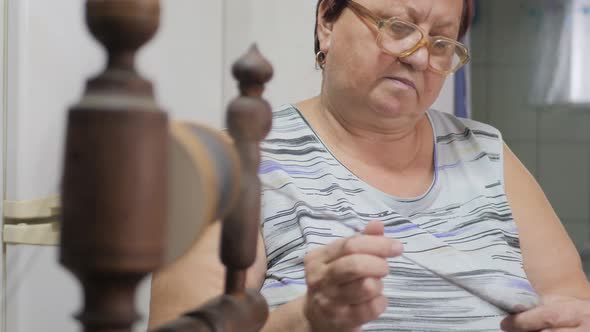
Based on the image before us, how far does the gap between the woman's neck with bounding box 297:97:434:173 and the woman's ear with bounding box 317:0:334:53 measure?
0.10 m

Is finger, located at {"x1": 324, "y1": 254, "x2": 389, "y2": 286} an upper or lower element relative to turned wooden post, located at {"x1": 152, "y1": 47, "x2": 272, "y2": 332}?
lower

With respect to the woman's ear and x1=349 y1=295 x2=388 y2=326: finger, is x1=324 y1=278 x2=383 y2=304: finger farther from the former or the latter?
the woman's ear

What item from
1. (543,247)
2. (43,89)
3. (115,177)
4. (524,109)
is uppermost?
(115,177)

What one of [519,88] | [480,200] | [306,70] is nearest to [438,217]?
[480,200]

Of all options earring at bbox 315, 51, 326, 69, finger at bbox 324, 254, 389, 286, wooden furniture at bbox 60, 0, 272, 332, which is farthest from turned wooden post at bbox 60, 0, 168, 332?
earring at bbox 315, 51, 326, 69

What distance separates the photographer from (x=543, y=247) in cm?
124

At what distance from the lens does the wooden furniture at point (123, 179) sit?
0.91 feet

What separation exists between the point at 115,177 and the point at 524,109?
3.59 meters

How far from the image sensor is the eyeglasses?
1.11 m

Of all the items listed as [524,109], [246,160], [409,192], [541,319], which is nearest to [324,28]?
[409,192]

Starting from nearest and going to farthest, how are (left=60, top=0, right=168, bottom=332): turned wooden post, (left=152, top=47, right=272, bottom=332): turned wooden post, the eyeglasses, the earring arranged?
(left=60, top=0, right=168, bottom=332): turned wooden post → (left=152, top=47, right=272, bottom=332): turned wooden post → the eyeglasses → the earring

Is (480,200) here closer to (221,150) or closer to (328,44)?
(328,44)

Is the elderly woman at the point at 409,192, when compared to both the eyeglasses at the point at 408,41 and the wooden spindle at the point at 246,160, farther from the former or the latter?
the wooden spindle at the point at 246,160

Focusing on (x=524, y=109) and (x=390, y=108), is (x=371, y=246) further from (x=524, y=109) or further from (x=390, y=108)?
(x=524, y=109)
